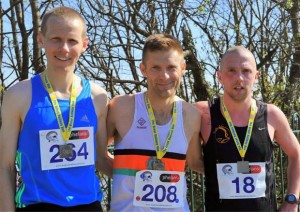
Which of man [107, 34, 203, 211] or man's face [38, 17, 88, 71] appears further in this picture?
man [107, 34, 203, 211]

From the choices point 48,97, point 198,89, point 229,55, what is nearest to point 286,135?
point 229,55

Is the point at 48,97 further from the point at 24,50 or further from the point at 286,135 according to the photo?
the point at 24,50

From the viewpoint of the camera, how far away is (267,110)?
11.8ft

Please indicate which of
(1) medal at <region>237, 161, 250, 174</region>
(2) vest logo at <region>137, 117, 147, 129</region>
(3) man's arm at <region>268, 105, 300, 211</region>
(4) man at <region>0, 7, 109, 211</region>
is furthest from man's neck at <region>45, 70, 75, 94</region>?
(3) man's arm at <region>268, 105, 300, 211</region>

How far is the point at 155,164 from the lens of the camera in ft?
10.5

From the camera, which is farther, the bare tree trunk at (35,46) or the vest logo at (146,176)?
the bare tree trunk at (35,46)

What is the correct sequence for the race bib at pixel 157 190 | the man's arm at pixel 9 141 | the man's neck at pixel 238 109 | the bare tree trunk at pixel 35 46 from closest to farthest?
the man's arm at pixel 9 141 → the race bib at pixel 157 190 → the man's neck at pixel 238 109 → the bare tree trunk at pixel 35 46

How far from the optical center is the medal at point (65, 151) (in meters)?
2.96

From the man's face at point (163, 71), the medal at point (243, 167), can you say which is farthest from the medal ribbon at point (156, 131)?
the medal at point (243, 167)

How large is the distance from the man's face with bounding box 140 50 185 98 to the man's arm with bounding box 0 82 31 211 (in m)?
0.84

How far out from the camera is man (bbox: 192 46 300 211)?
11.1 feet

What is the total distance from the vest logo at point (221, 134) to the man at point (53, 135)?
2.85 ft

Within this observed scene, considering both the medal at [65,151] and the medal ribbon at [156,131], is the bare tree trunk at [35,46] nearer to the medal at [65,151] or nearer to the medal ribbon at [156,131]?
the medal ribbon at [156,131]

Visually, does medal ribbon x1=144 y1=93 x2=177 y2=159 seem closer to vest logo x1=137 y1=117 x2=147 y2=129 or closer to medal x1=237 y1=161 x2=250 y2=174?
vest logo x1=137 y1=117 x2=147 y2=129
